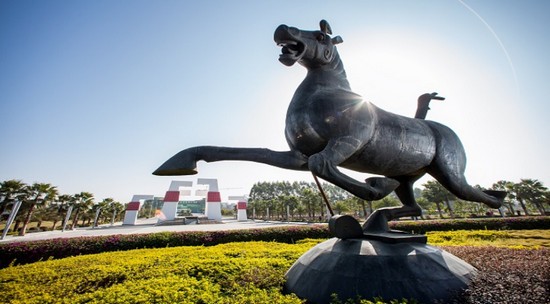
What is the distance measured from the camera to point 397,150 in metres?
3.45

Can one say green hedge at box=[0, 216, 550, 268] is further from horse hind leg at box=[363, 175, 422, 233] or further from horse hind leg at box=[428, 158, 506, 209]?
horse hind leg at box=[428, 158, 506, 209]

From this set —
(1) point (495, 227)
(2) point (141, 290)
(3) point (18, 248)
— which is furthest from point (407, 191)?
(1) point (495, 227)

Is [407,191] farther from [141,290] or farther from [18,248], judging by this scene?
[18,248]

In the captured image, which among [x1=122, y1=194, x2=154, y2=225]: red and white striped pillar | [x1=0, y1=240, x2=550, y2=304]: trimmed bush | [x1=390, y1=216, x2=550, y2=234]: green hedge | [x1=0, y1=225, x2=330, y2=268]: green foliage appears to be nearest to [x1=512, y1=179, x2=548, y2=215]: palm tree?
[x1=390, y1=216, x2=550, y2=234]: green hedge

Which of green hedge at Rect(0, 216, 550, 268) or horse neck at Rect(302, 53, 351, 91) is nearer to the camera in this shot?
horse neck at Rect(302, 53, 351, 91)

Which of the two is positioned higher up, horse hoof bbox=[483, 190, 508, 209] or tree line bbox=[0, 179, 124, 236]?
tree line bbox=[0, 179, 124, 236]

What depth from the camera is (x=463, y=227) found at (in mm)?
19141

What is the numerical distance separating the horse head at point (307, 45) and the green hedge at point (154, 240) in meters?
13.3

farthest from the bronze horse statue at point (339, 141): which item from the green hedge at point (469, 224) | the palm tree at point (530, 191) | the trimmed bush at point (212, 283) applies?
the palm tree at point (530, 191)

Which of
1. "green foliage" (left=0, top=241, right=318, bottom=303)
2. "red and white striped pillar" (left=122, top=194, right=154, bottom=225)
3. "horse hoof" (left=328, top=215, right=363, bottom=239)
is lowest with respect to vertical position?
"green foliage" (left=0, top=241, right=318, bottom=303)

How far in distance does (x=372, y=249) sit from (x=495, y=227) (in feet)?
79.9

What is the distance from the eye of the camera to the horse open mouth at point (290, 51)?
10.1ft

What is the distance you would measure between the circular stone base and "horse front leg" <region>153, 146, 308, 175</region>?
1343mm

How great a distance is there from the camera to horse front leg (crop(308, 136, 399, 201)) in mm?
2711
